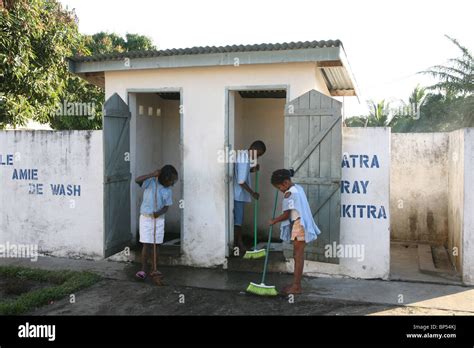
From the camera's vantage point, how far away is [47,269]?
7.71 meters

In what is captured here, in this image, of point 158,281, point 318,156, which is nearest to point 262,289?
point 158,281

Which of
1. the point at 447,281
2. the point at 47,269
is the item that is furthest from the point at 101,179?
the point at 447,281

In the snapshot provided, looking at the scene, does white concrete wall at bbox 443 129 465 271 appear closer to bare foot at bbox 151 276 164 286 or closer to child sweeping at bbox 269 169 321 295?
child sweeping at bbox 269 169 321 295

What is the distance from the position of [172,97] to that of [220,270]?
3.79 m

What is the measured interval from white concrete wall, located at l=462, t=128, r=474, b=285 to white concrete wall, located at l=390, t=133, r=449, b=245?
9.42 feet

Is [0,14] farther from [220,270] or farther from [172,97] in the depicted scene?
[220,270]

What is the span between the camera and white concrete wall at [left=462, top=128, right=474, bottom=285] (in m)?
6.52

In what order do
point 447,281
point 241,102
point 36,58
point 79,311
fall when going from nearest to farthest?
1. point 79,311
2. point 447,281
3. point 241,102
4. point 36,58

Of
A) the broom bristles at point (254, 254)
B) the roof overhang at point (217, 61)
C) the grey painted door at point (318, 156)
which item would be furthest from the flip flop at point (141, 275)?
the roof overhang at point (217, 61)

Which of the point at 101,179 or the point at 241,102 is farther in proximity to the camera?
the point at 241,102

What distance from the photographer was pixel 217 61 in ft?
24.2

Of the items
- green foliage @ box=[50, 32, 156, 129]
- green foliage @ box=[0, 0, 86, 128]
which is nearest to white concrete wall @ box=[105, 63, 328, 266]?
green foliage @ box=[0, 0, 86, 128]

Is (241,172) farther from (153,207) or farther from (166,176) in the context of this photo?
(153,207)

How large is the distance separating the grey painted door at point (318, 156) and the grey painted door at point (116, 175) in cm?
270
